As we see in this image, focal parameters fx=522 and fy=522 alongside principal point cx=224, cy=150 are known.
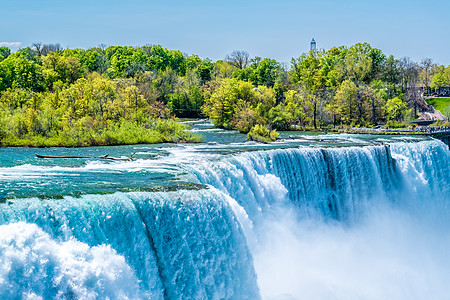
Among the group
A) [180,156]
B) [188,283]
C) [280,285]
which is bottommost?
[280,285]

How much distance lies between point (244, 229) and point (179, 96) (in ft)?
144

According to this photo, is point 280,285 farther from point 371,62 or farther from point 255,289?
point 371,62

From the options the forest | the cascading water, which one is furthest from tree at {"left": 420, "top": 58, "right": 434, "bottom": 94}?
the cascading water

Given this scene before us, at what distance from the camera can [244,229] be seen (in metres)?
16.0

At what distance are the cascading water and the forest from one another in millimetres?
7358

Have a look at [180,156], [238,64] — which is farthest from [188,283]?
[238,64]

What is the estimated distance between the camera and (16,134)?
94.5 ft

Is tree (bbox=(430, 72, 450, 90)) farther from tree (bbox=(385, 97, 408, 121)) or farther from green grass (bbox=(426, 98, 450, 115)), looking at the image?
tree (bbox=(385, 97, 408, 121))

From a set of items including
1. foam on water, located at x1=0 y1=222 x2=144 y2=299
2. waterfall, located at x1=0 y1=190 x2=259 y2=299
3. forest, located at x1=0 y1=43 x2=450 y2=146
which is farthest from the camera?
forest, located at x1=0 y1=43 x2=450 y2=146

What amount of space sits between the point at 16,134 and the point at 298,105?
2638 centimetres

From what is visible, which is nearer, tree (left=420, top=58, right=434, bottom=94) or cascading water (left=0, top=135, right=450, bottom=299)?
cascading water (left=0, top=135, right=450, bottom=299)

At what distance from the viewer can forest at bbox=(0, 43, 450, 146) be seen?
3009 cm

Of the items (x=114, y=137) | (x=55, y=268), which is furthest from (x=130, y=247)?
(x=114, y=137)

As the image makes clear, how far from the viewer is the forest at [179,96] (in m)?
30.1
